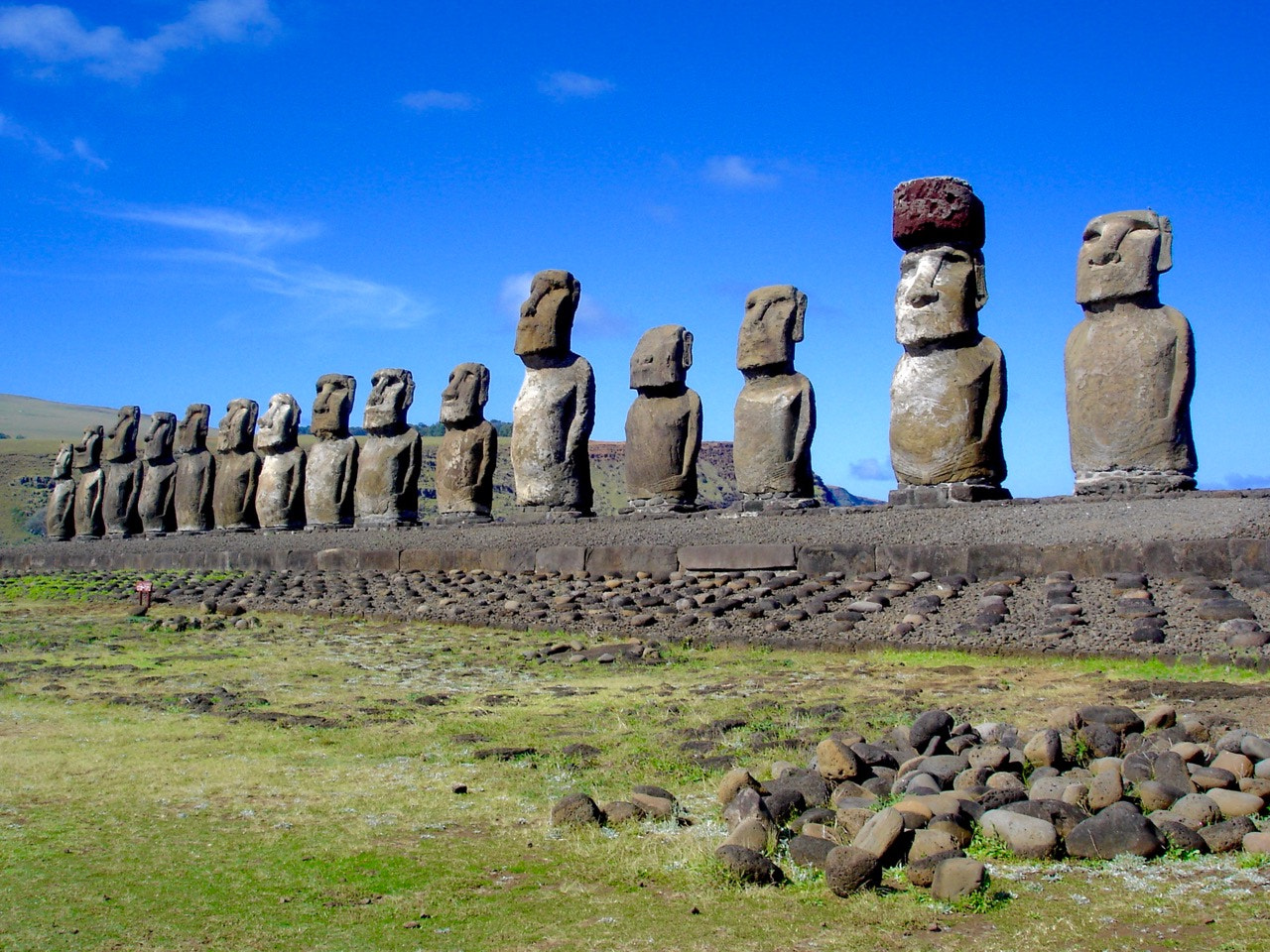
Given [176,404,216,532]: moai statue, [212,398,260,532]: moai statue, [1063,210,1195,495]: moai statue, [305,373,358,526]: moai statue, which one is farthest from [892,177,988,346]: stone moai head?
[176,404,216,532]: moai statue

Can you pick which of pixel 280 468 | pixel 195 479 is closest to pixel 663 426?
pixel 280 468

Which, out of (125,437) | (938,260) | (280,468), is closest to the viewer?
(938,260)

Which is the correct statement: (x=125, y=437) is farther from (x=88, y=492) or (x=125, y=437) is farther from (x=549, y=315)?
(x=549, y=315)

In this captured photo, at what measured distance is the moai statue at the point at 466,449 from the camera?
16.4m

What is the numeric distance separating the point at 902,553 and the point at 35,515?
56.7 meters

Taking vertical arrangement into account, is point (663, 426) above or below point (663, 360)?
below

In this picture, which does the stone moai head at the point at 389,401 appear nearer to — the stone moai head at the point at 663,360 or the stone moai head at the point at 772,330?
the stone moai head at the point at 663,360

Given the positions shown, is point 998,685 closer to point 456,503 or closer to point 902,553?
A: point 902,553

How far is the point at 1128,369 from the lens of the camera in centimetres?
1080

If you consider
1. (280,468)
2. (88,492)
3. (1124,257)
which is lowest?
(88,492)

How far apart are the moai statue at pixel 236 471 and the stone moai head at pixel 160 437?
2.50 meters

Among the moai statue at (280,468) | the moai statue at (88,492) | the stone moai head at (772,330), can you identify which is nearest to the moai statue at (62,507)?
the moai statue at (88,492)

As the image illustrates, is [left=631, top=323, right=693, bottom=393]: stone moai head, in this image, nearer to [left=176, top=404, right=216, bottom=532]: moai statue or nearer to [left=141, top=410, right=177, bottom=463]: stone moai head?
[left=176, top=404, right=216, bottom=532]: moai statue

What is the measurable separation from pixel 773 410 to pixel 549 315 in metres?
4.06
